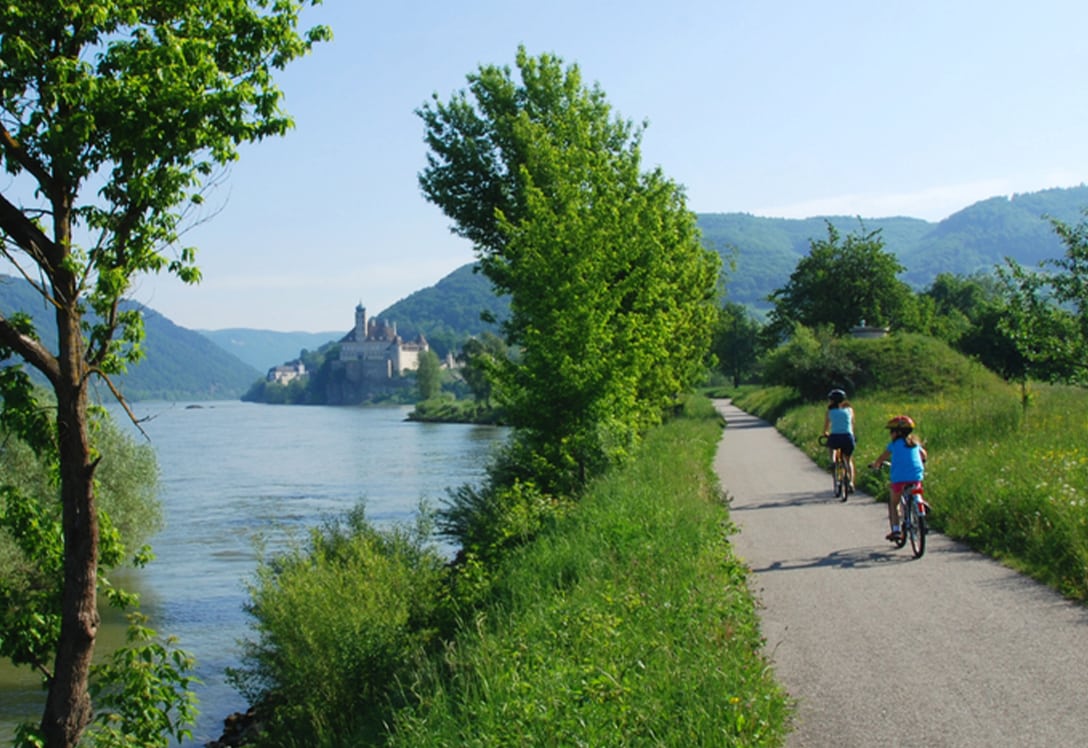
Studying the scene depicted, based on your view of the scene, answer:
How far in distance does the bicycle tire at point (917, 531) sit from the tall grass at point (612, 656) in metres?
1.99

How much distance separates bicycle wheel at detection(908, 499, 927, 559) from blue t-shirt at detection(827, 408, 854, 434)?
5788mm

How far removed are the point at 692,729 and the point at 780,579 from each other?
5083 mm

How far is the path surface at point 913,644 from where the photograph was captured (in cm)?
575

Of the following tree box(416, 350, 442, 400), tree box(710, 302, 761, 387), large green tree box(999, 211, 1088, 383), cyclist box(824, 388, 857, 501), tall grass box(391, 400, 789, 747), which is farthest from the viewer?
tree box(416, 350, 442, 400)

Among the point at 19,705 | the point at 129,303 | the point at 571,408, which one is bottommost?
the point at 19,705

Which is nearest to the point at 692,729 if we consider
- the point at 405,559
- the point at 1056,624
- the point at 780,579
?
the point at 1056,624

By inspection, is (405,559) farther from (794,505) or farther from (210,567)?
(210,567)

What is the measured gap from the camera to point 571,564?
958 cm

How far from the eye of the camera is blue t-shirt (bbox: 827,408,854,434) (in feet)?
55.1

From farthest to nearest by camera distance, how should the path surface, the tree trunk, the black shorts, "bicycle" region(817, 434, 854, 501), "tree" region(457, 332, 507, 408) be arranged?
"tree" region(457, 332, 507, 408) → the black shorts → "bicycle" region(817, 434, 854, 501) → the tree trunk → the path surface

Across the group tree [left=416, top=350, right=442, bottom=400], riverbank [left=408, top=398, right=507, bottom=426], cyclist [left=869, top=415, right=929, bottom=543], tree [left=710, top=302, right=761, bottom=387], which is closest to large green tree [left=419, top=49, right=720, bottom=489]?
cyclist [left=869, top=415, right=929, bottom=543]

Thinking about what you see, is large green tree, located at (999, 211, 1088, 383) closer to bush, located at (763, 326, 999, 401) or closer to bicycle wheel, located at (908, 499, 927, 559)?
bicycle wheel, located at (908, 499, 927, 559)

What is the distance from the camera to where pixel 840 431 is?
55.1ft

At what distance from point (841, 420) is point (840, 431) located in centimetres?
25
